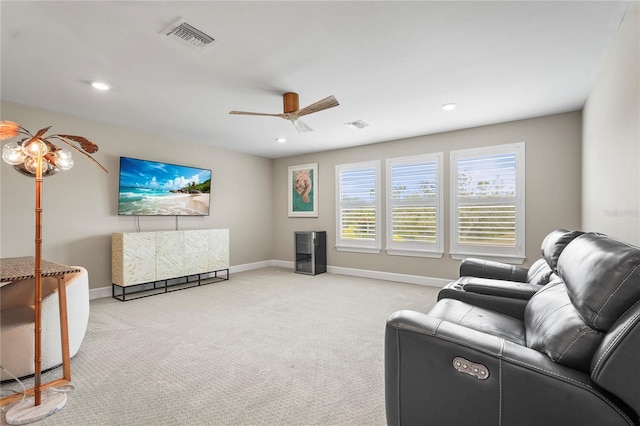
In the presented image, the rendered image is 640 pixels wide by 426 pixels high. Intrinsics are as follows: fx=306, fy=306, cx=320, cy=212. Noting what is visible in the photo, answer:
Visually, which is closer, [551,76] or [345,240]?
[551,76]

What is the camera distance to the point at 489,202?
4512 millimetres

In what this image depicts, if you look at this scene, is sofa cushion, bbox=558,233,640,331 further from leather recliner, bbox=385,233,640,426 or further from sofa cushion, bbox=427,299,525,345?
sofa cushion, bbox=427,299,525,345

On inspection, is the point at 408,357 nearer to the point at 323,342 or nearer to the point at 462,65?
the point at 323,342

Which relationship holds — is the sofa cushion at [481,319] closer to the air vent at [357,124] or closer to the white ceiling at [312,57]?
the white ceiling at [312,57]

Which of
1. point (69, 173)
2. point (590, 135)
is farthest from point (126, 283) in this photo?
point (590, 135)

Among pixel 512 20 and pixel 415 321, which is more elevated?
pixel 512 20

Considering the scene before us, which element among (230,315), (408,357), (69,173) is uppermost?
(69,173)

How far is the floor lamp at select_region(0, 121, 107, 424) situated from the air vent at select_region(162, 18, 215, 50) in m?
0.99

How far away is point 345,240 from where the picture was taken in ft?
19.8

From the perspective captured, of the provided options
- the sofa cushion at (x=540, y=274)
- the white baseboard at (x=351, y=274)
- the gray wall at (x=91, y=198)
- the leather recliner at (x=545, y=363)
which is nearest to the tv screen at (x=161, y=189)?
the gray wall at (x=91, y=198)

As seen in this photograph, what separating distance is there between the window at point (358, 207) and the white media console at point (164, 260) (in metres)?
2.24

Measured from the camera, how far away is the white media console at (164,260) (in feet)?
14.0

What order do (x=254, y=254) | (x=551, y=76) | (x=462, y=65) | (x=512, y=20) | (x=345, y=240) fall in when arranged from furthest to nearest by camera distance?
1. (x=254, y=254)
2. (x=345, y=240)
3. (x=551, y=76)
4. (x=462, y=65)
5. (x=512, y=20)

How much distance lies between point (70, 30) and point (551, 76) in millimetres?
4118
